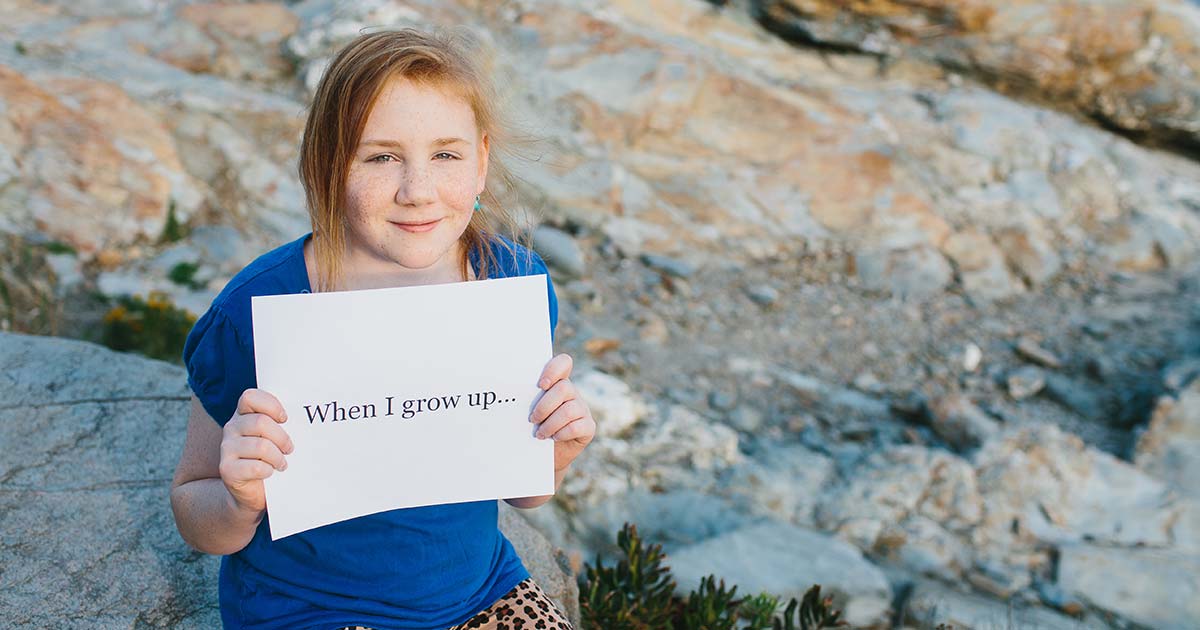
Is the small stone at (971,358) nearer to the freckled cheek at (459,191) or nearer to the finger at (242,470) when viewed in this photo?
the freckled cheek at (459,191)

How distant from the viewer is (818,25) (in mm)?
8133

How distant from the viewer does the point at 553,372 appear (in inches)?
74.7

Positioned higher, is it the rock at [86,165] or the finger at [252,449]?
the finger at [252,449]

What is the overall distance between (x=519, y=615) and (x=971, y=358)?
4.79m

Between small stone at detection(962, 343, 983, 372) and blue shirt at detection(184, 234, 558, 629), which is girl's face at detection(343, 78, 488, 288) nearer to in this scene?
blue shirt at detection(184, 234, 558, 629)

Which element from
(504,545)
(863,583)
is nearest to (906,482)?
(863,583)

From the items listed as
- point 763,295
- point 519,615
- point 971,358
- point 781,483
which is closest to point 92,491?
point 519,615

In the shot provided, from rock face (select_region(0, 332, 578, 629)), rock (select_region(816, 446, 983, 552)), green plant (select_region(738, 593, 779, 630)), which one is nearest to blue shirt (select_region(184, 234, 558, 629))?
rock face (select_region(0, 332, 578, 629))

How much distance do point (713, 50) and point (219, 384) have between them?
21.4 feet

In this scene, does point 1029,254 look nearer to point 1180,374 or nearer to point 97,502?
point 1180,374

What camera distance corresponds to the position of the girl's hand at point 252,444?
1696 mm

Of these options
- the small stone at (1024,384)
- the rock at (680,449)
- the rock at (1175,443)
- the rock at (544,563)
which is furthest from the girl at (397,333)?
the small stone at (1024,384)

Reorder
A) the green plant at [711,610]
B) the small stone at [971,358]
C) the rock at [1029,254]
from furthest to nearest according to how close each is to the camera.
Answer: the rock at [1029,254] < the small stone at [971,358] < the green plant at [711,610]

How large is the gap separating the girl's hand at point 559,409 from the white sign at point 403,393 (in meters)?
0.02
